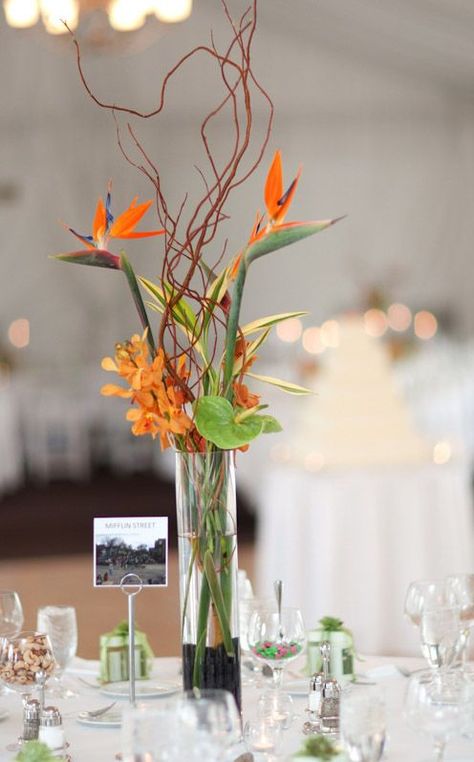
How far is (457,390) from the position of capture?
344 inches

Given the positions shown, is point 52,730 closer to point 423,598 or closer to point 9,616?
point 9,616

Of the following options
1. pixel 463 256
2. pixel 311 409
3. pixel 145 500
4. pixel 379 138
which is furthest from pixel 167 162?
pixel 311 409

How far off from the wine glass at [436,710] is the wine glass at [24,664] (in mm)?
623

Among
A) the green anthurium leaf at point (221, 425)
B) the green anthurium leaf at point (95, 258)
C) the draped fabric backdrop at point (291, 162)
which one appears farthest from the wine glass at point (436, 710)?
the draped fabric backdrop at point (291, 162)

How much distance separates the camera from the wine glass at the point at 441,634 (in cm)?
194

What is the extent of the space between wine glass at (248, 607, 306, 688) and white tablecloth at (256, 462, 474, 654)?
2457mm

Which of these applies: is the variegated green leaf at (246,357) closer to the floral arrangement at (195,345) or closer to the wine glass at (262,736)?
the floral arrangement at (195,345)

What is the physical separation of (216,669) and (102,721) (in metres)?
0.27

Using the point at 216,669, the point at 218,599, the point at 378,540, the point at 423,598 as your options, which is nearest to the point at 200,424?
the point at 218,599

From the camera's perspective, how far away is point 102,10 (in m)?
5.94

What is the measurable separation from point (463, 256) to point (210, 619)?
11.7 m

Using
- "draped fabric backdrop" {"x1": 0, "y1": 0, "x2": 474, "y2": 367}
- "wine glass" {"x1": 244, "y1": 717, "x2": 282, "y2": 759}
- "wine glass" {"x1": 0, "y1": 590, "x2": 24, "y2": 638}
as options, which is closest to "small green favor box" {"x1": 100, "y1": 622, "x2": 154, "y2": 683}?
"wine glass" {"x1": 0, "y1": 590, "x2": 24, "y2": 638}

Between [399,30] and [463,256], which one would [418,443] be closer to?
[399,30]

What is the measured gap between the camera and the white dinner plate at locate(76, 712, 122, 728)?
1960 mm
